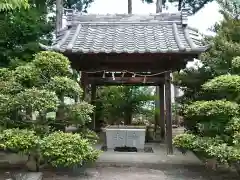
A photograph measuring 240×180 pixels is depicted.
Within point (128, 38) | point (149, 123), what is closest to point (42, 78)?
point (128, 38)

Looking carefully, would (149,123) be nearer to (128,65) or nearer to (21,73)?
(128,65)

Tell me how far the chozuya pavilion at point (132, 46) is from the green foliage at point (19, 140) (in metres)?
2.69

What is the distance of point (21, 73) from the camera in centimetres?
645

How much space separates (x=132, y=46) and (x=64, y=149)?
364cm

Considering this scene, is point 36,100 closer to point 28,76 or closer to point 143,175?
A: point 28,76

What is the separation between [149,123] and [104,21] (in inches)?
228

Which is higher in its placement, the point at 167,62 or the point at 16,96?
the point at 167,62

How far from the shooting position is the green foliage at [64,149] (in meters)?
5.70

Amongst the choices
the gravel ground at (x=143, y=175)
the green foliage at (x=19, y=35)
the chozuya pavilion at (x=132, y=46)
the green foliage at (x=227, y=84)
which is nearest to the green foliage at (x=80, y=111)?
the gravel ground at (x=143, y=175)

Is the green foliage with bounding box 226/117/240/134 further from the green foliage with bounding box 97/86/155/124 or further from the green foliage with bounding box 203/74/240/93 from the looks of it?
the green foliage with bounding box 97/86/155/124

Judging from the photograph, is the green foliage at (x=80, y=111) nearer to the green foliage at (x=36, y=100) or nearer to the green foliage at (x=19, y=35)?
the green foliage at (x=36, y=100)

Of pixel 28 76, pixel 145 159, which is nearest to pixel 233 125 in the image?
pixel 145 159

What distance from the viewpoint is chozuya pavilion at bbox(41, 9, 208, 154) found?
815cm

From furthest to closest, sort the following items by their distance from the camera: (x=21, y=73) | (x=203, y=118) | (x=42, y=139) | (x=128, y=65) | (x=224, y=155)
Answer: (x=128, y=65) → (x=203, y=118) → (x=21, y=73) → (x=42, y=139) → (x=224, y=155)
